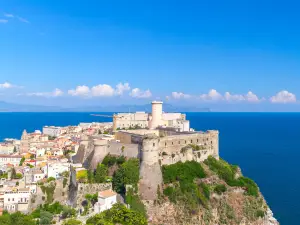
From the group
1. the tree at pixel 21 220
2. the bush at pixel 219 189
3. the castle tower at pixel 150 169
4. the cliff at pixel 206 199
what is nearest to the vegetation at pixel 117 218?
the cliff at pixel 206 199

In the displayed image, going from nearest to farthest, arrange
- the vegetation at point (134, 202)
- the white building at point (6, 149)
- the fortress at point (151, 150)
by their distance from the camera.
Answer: the vegetation at point (134, 202), the fortress at point (151, 150), the white building at point (6, 149)

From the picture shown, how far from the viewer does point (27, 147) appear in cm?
5841

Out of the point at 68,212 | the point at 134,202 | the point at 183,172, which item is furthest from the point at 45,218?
the point at 183,172

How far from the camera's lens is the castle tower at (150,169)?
33.5m

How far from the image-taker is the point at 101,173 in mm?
35281

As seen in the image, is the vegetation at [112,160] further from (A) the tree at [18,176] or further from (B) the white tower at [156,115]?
(B) the white tower at [156,115]

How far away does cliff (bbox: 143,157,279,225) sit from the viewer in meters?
32.8

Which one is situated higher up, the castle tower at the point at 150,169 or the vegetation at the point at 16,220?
the castle tower at the point at 150,169

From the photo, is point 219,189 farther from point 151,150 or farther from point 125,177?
point 125,177

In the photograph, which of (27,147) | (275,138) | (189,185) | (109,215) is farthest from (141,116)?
(275,138)

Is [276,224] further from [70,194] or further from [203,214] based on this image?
[70,194]

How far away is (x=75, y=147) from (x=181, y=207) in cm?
2232

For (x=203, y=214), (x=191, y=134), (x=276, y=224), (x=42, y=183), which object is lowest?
(x=276, y=224)

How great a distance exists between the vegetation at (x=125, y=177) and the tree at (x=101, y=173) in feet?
4.77
